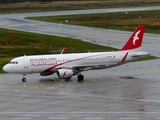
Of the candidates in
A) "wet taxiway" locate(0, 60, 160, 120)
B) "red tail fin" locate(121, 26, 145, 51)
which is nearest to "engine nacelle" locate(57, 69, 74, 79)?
"wet taxiway" locate(0, 60, 160, 120)

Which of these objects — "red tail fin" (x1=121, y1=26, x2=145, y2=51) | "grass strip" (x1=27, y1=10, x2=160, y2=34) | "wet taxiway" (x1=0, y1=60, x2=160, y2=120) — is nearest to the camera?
"wet taxiway" (x1=0, y1=60, x2=160, y2=120)

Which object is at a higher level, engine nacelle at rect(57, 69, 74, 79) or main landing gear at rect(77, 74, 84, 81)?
engine nacelle at rect(57, 69, 74, 79)

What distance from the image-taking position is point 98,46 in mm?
90250

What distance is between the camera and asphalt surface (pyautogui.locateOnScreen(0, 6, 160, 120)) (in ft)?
128

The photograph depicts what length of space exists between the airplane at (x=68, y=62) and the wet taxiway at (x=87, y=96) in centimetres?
122

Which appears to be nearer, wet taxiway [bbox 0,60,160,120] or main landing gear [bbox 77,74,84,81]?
wet taxiway [bbox 0,60,160,120]

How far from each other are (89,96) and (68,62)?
11.4 meters

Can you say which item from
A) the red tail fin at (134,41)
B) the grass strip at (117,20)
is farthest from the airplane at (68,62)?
the grass strip at (117,20)

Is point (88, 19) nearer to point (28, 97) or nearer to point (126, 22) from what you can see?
point (126, 22)

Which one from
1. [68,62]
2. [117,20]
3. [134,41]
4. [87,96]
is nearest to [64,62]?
[68,62]

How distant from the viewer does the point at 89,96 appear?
155 feet

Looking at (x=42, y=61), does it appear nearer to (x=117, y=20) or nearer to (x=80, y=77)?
(x=80, y=77)

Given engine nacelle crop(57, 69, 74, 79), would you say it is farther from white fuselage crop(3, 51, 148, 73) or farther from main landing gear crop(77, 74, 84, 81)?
main landing gear crop(77, 74, 84, 81)

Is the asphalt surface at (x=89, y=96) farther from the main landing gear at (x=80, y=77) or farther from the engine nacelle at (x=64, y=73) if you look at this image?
the main landing gear at (x=80, y=77)
